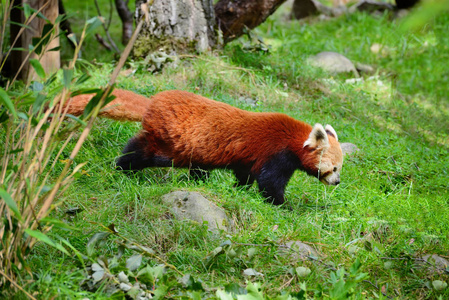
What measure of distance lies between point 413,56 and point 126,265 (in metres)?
7.13

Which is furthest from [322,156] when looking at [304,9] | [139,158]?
[304,9]

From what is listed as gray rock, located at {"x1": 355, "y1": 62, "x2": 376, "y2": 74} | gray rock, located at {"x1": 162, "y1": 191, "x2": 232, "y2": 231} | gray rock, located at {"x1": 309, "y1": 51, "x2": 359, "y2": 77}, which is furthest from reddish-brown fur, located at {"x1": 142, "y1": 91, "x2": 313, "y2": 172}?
gray rock, located at {"x1": 355, "y1": 62, "x2": 376, "y2": 74}

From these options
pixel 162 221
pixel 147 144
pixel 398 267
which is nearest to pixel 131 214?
pixel 162 221

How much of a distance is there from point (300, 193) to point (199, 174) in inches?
34.6

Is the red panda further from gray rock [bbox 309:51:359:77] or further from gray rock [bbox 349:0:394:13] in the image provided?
gray rock [bbox 349:0:394:13]

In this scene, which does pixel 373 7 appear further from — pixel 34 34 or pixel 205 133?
pixel 205 133

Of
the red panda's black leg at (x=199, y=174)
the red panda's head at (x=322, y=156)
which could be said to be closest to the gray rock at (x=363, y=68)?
the red panda's head at (x=322, y=156)

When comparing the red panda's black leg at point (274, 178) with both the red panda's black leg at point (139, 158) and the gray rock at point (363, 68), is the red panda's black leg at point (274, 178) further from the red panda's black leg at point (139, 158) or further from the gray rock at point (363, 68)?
the gray rock at point (363, 68)

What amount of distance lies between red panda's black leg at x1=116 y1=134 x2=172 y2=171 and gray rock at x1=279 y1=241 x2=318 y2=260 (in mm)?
1286

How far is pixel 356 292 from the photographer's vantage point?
2543 mm

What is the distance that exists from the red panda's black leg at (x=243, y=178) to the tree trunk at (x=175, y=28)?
218cm

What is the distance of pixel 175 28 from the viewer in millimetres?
5590

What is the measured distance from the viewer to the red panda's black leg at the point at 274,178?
12.2 ft

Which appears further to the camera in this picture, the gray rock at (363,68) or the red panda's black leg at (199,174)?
the gray rock at (363,68)
